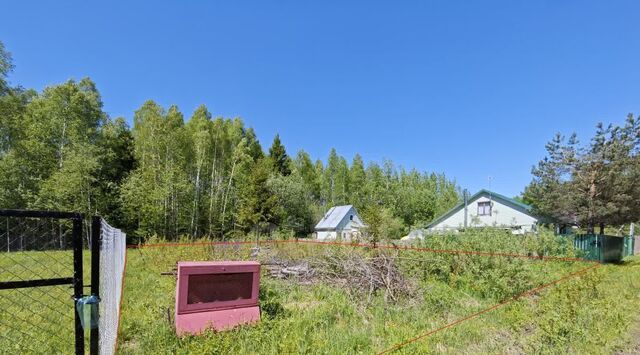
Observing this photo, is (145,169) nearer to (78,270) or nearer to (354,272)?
(354,272)

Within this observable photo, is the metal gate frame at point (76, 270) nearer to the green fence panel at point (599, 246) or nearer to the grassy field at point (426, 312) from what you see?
the grassy field at point (426, 312)

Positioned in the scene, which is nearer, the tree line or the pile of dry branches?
the pile of dry branches

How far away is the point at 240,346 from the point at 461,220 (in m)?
24.7

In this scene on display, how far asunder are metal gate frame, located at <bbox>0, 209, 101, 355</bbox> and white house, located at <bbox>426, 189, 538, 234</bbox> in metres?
21.6

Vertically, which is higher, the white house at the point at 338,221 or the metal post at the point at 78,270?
the metal post at the point at 78,270

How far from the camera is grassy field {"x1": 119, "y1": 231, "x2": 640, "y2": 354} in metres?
3.92

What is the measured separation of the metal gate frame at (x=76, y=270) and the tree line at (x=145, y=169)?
8.31m

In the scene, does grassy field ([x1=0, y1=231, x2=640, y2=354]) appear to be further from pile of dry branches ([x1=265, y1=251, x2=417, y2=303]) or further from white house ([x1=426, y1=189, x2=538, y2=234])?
white house ([x1=426, y1=189, x2=538, y2=234])

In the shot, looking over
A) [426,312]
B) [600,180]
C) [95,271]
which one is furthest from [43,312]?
[600,180]

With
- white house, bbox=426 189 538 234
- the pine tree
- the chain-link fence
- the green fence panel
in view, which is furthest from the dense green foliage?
the pine tree

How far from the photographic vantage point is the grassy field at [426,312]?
392 cm

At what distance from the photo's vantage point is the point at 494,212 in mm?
23344

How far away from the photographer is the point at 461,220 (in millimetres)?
25438

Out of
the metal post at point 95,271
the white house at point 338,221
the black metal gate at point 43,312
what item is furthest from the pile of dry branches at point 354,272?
the white house at point 338,221
